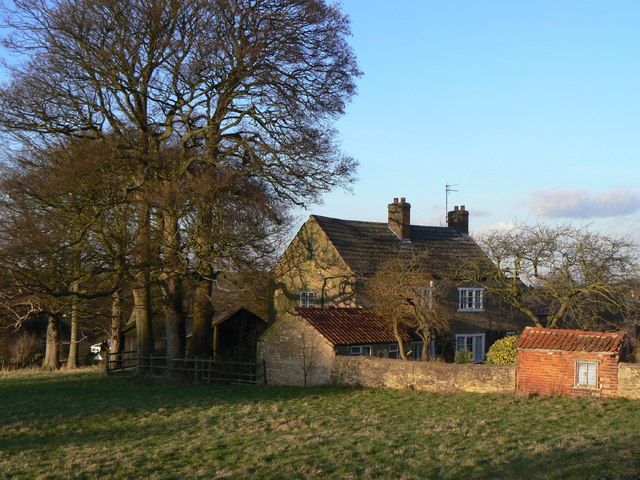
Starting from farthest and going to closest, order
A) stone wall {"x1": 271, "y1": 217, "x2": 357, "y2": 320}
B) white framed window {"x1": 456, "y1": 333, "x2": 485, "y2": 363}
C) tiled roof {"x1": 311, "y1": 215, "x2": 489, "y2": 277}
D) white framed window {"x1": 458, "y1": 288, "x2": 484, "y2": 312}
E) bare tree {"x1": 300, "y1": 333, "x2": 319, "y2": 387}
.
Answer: white framed window {"x1": 458, "y1": 288, "x2": 484, "y2": 312}
white framed window {"x1": 456, "y1": 333, "x2": 485, "y2": 363}
tiled roof {"x1": 311, "y1": 215, "x2": 489, "y2": 277}
stone wall {"x1": 271, "y1": 217, "x2": 357, "y2": 320}
bare tree {"x1": 300, "y1": 333, "x2": 319, "y2": 387}

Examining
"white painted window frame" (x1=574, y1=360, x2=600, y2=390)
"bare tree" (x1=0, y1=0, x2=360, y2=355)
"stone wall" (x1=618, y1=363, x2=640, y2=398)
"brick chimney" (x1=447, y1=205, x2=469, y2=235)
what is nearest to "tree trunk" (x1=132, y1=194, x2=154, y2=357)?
"bare tree" (x1=0, y1=0, x2=360, y2=355)

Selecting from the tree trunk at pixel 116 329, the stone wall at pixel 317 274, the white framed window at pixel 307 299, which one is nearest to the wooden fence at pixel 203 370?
the tree trunk at pixel 116 329

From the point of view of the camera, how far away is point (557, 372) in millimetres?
24500

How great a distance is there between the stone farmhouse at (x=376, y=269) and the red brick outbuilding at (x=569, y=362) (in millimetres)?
8663

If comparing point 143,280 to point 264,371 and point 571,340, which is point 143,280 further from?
point 571,340

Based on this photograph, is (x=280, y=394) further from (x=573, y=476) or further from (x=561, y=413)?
(x=573, y=476)

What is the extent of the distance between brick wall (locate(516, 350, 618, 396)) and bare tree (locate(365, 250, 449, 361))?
6.39 m

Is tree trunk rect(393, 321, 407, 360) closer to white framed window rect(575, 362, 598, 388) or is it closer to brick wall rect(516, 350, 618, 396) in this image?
brick wall rect(516, 350, 618, 396)

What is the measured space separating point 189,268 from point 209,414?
9.30 meters

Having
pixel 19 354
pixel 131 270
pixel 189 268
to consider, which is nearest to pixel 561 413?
pixel 189 268

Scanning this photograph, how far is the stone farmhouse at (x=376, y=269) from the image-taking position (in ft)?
122

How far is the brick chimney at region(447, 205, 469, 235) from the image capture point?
46.9 m

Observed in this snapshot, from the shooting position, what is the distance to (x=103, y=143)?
2822 centimetres

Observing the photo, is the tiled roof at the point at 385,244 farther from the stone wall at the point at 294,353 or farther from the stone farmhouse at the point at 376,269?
the stone wall at the point at 294,353
